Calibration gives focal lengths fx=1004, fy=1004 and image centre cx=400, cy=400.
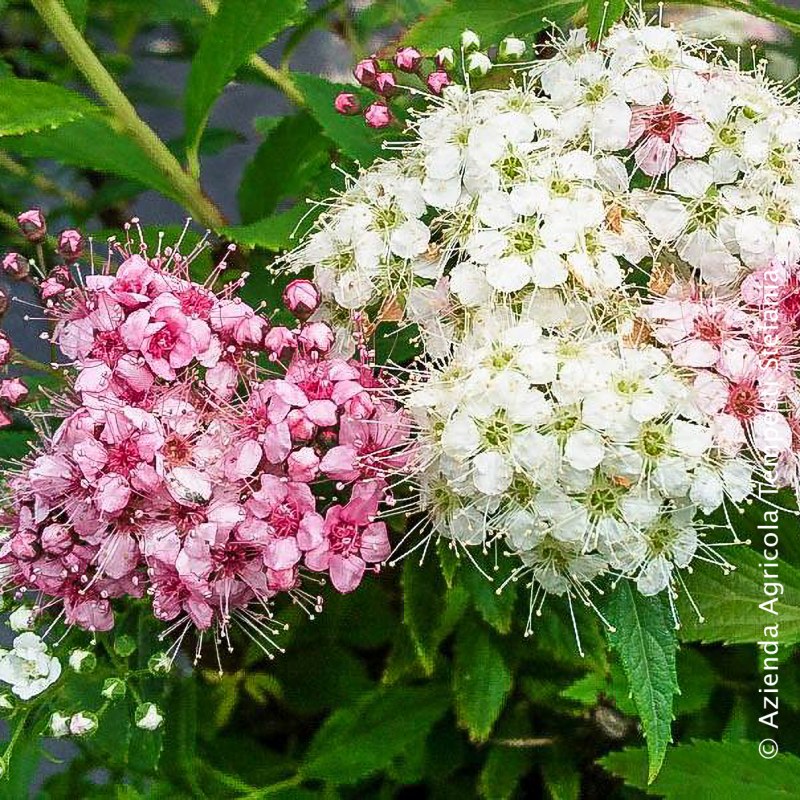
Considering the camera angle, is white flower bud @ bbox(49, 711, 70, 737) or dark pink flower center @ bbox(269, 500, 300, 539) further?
white flower bud @ bbox(49, 711, 70, 737)

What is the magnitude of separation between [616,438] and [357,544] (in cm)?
24

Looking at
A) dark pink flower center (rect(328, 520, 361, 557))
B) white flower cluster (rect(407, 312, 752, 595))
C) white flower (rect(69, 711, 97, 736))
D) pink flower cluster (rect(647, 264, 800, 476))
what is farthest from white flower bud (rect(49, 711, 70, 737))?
pink flower cluster (rect(647, 264, 800, 476))

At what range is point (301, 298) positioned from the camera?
891mm

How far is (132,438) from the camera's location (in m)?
0.80

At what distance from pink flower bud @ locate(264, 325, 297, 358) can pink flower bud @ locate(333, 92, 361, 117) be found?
29cm

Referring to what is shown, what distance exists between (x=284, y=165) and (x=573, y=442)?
2.14 ft

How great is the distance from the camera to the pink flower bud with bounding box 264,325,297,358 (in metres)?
0.86

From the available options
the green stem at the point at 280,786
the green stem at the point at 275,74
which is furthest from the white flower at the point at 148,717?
the green stem at the point at 275,74

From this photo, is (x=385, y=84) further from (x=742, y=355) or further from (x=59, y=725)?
(x=59, y=725)

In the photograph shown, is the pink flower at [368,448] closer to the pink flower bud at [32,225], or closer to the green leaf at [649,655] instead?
the green leaf at [649,655]

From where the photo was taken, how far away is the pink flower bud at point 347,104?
40.5 inches

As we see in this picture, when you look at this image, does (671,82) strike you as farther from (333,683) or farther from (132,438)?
(333,683)

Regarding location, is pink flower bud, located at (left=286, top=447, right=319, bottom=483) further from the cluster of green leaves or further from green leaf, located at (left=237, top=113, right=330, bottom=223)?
green leaf, located at (left=237, top=113, right=330, bottom=223)

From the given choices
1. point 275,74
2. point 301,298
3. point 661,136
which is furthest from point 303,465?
point 275,74
